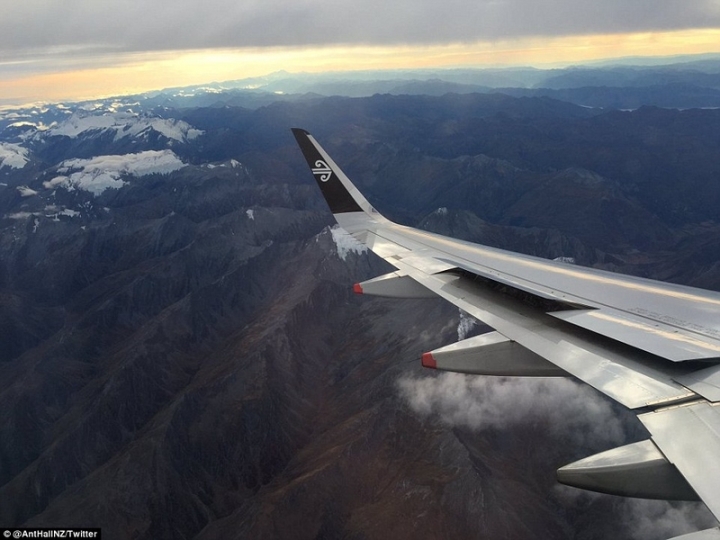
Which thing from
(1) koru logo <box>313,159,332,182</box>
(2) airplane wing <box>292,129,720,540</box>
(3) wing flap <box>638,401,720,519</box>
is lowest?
(2) airplane wing <box>292,129,720,540</box>

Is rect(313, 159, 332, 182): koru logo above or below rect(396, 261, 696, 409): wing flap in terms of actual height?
above

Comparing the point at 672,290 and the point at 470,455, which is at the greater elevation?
the point at 672,290

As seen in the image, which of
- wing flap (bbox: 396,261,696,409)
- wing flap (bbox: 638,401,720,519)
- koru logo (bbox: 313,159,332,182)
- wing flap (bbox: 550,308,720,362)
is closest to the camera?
wing flap (bbox: 638,401,720,519)

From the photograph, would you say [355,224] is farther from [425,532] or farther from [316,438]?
[316,438]

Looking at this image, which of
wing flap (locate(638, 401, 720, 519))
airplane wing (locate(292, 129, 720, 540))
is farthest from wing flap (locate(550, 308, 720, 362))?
wing flap (locate(638, 401, 720, 519))

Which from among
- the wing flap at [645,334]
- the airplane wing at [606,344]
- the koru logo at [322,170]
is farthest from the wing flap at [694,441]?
the koru logo at [322,170]

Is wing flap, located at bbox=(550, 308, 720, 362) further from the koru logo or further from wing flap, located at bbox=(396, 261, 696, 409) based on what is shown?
the koru logo

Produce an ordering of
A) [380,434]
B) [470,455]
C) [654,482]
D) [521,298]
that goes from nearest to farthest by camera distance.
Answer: [654,482] → [521,298] → [470,455] → [380,434]

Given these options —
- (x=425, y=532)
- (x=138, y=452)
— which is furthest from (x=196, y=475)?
(x=425, y=532)
